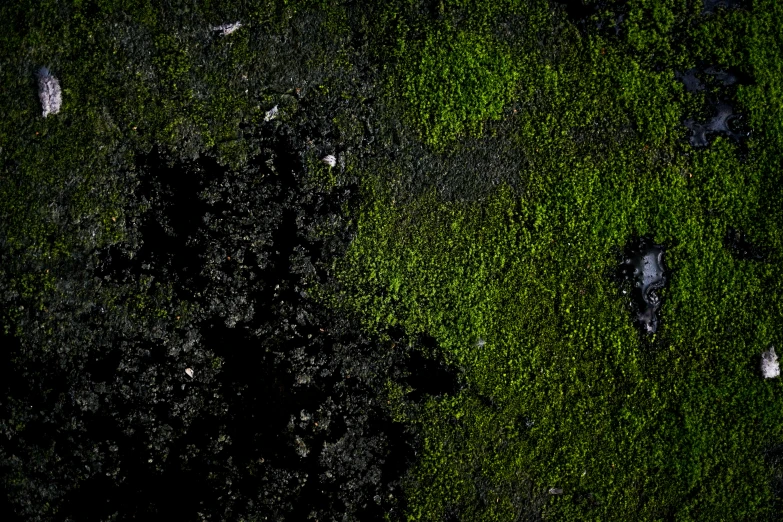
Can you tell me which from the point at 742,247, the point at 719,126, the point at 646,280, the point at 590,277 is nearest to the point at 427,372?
the point at 590,277

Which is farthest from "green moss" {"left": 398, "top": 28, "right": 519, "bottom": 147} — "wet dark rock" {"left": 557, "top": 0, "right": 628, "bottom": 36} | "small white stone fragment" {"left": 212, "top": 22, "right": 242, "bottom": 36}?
"small white stone fragment" {"left": 212, "top": 22, "right": 242, "bottom": 36}

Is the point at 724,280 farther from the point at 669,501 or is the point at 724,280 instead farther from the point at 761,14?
the point at 761,14

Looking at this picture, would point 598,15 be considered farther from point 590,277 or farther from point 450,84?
point 590,277

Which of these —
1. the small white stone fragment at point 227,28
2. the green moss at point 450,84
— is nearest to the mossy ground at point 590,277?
the green moss at point 450,84

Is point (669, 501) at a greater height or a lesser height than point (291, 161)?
lesser

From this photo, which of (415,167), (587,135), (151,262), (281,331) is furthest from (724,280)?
(151,262)

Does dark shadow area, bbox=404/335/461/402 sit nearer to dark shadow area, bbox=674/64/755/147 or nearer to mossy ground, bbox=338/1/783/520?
mossy ground, bbox=338/1/783/520
